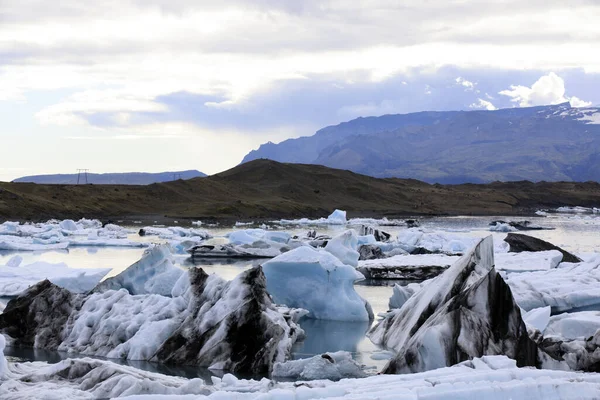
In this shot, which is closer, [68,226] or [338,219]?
[68,226]

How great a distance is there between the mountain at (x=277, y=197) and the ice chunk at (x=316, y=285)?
38.2 metres

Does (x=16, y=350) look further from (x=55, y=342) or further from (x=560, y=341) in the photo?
(x=560, y=341)

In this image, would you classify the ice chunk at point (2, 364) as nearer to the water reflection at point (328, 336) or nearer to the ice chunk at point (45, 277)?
the water reflection at point (328, 336)

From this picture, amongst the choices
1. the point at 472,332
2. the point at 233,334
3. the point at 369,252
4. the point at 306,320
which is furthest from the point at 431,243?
the point at 472,332

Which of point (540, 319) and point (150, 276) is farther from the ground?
point (150, 276)

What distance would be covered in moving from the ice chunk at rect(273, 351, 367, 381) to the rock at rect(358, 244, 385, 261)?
13.9 metres

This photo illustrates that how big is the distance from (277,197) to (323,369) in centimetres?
6372

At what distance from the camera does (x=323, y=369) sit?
904cm

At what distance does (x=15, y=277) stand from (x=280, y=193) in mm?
59233

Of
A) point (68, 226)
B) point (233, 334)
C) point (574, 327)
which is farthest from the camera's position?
point (68, 226)

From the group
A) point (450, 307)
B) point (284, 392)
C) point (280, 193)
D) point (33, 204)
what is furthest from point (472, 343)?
point (280, 193)

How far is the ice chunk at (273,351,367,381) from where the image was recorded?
29.5 ft

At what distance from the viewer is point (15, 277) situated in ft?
55.8

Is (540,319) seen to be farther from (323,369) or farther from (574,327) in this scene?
(323,369)
